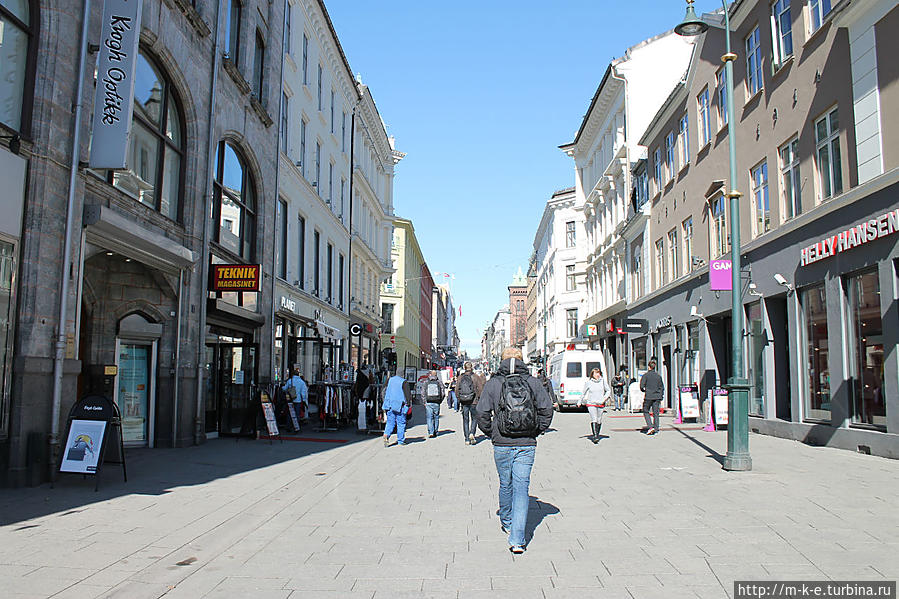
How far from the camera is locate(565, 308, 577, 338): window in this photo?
56894mm

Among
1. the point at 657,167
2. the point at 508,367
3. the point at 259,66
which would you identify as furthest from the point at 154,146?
the point at 657,167

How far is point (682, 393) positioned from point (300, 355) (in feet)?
42.2

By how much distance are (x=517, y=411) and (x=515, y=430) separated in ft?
0.56

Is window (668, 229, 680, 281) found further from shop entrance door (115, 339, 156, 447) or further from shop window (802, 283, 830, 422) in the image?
shop entrance door (115, 339, 156, 447)

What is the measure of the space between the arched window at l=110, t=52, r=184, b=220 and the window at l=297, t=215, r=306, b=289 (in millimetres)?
10692

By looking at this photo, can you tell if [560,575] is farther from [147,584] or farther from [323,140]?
[323,140]

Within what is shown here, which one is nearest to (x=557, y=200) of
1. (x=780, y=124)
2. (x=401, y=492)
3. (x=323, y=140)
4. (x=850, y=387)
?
(x=323, y=140)

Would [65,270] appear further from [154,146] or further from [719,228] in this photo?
[719,228]

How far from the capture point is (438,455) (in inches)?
553

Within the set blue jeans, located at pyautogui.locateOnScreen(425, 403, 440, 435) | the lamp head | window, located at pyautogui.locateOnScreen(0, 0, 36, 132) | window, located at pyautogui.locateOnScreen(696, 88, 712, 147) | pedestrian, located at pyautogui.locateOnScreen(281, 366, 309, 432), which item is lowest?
blue jeans, located at pyautogui.locateOnScreen(425, 403, 440, 435)

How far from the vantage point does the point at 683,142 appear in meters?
24.4

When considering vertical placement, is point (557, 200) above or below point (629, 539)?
above

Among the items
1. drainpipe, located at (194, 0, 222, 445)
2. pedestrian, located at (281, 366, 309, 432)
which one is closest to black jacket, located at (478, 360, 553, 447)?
drainpipe, located at (194, 0, 222, 445)

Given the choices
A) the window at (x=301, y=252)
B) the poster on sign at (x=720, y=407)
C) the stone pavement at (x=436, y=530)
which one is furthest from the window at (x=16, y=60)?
the poster on sign at (x=720, y=407)
